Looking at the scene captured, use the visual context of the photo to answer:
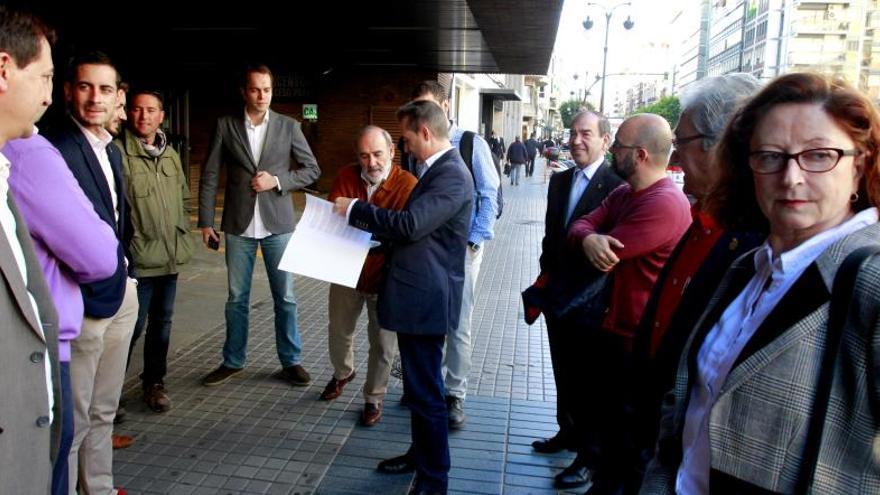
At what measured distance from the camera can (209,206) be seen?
4.70 m

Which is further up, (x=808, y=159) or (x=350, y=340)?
(x=808, y=159)

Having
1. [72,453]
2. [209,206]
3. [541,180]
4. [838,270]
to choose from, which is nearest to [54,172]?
[72,453]

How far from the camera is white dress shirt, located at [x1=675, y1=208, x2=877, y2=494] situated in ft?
4.58

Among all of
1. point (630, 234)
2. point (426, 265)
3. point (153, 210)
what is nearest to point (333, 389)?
point (153, 210)

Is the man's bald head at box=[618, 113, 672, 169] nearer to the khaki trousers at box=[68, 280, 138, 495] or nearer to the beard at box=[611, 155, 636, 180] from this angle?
the beard at box=[611, 155, 636, 180]

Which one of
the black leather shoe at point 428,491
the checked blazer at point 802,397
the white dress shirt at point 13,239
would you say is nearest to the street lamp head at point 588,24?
the black leather shoe at point 428,491

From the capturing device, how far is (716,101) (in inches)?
87.4

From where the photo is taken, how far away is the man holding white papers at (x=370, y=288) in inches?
146

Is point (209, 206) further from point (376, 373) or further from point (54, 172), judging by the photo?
point (54, 172)

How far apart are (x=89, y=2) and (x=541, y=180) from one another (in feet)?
77.8

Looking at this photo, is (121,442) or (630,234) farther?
(121,442)

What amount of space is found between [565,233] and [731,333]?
221 centimetres

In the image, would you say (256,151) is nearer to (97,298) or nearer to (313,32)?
(97,298)

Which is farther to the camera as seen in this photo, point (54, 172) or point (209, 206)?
point (209, 206)
